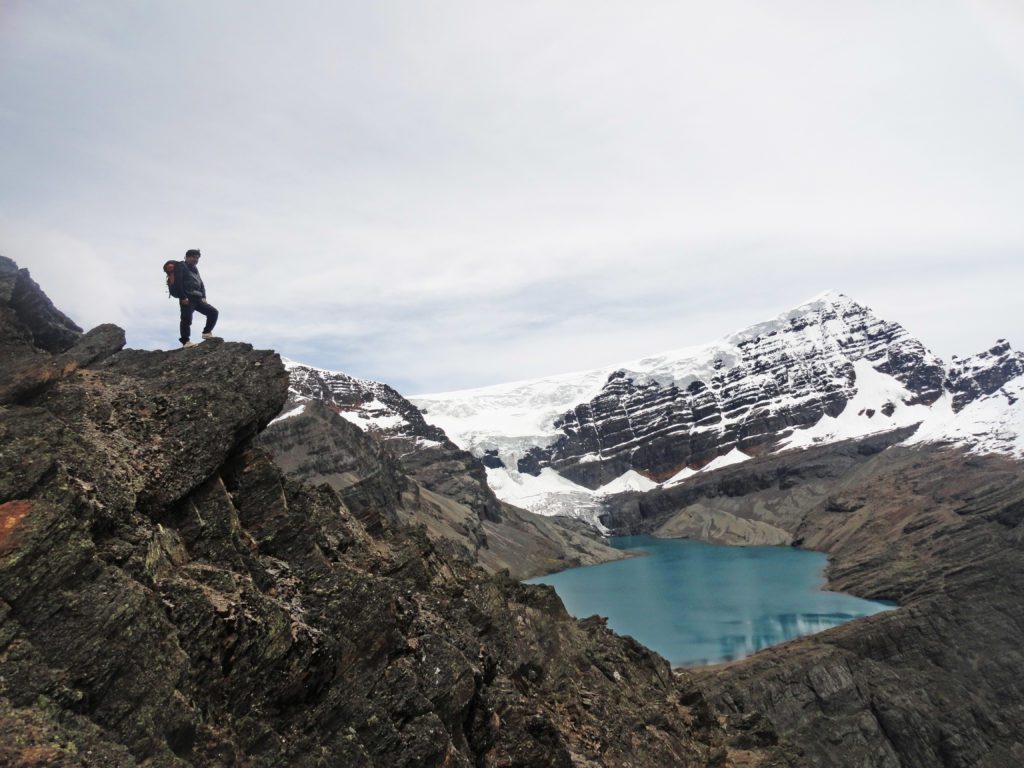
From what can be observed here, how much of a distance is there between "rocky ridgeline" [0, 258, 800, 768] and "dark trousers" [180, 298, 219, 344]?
3.00ft

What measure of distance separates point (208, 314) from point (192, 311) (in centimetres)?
46

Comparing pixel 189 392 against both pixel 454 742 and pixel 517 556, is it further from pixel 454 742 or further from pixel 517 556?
pixel 517 556

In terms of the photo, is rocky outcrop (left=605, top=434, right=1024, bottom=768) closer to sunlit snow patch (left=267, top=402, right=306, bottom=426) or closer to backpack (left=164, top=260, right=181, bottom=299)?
backpack (left=164, top=260, right=181, bottom=299)

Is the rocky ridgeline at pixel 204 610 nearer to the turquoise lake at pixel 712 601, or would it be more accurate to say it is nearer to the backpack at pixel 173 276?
the backpack at pixel 173 276

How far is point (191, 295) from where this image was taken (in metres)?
19.1

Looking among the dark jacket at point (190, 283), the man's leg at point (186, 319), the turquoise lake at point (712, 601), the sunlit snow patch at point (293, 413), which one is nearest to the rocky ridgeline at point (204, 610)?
the man's leg at point (186, 319)

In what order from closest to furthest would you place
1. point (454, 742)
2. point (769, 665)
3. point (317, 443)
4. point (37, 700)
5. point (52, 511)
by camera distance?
point (37, 700), point (52, 511), point (454, 742), point (769, 665), point (317, 443)

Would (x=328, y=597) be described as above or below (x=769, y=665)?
above

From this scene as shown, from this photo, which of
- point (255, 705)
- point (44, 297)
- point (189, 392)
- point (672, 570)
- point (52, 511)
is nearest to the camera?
point (52, 511)

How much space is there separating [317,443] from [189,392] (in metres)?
125

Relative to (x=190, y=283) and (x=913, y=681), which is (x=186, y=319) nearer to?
(x=190, y=283)

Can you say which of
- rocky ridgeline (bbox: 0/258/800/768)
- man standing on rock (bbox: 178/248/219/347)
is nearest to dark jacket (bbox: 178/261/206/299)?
man standing on rock (bbox: 178/248/219/347)

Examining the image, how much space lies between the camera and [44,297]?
67.8 ft

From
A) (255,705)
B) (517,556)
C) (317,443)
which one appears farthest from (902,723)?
(517,556)
